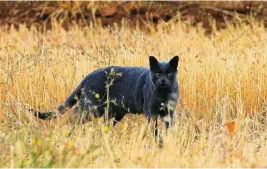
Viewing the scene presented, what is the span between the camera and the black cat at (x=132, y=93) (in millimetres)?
6219

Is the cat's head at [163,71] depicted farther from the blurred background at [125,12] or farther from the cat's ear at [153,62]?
the blurred background at [125,12]

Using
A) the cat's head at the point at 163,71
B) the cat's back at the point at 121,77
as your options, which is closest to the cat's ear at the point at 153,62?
the cat's head at the point at 163,71

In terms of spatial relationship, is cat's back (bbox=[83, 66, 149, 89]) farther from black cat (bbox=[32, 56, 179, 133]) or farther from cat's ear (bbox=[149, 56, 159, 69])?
cat's ear (bbox=[149, 56, 159, 69])

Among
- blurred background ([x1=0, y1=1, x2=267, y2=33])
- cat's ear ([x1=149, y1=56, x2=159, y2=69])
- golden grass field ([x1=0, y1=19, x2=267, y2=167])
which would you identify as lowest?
golden grass field ([x1=0, y1=19, x2=267, y2=167])

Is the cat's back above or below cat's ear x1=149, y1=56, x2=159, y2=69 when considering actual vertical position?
below

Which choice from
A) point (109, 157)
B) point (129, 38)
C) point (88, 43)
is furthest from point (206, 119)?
point (88, 43)

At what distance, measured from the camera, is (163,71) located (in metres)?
6.19

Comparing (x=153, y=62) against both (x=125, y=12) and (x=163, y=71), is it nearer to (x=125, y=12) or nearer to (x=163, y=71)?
(x=163, y=71)

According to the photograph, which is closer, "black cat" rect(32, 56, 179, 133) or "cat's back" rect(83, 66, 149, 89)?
"black cat" rect(32, 56, 179, 133)

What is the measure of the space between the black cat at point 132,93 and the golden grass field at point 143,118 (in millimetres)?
188

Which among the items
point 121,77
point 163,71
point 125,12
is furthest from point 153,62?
point 125,12

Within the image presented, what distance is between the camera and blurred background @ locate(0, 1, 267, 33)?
13.5m

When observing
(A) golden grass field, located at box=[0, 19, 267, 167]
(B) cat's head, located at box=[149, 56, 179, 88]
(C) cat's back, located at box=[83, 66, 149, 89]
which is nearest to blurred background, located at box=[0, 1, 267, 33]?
(A) golden grass field, located at box=[0, 19, 267, 167]

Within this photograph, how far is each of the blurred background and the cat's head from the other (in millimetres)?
7043
